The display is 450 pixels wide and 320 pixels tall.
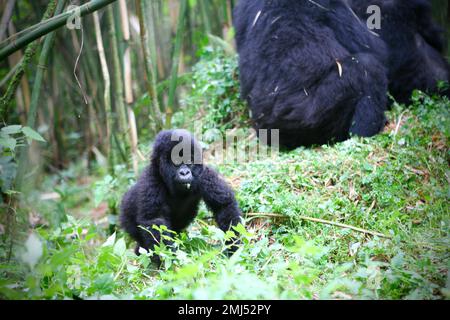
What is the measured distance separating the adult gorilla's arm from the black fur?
2663 mm

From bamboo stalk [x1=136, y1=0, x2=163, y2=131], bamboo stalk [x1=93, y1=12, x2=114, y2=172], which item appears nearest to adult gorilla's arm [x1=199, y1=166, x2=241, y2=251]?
bamboo stalk [x1=136, y1=0, x2=163, y2=131]

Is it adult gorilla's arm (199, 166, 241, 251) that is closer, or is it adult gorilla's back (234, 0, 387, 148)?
adult gorilla's arm (199, 166, 241, 251)

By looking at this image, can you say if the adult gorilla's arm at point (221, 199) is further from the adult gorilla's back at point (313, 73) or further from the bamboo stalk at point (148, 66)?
the adult gorilla's back at point (313, 73)

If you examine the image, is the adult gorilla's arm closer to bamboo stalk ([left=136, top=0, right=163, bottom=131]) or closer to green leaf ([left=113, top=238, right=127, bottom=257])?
green leaf ([left=113, top=238, right=127, bottom=257])

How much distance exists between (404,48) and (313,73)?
49.5 inches


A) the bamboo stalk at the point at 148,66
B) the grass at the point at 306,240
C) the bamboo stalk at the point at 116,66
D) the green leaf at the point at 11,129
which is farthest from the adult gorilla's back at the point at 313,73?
the green leaf at the point at 11,129

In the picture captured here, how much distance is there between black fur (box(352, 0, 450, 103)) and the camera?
532 centimetres

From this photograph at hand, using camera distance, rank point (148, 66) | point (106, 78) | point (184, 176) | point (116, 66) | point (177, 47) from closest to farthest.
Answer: point (184, 176) < point (148, 66) < point (177, 47) < point (106, 78) < point (116, 66)

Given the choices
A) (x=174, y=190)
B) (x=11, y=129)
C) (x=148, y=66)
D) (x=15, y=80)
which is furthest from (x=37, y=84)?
(x=174, y=190)

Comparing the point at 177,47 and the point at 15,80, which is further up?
the point at 177,47

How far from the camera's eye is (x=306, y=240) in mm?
3453

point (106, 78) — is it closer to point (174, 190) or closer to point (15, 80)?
point (15, 80)

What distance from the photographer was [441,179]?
152 inches

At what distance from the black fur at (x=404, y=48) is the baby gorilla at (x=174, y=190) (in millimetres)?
2672
